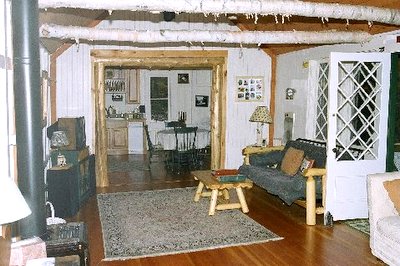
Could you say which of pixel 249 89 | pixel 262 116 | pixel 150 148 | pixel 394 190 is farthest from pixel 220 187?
pixel 150 148

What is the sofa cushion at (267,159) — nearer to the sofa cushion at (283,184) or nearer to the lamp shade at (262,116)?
the sofa cushion at (283,184)

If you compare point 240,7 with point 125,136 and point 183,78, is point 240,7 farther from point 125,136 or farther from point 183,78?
point 183,78

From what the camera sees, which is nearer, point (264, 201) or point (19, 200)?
point (19, 200)

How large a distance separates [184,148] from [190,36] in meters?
4.37

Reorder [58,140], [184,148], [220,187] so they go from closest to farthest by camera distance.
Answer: [220,187] < [58,140] < [184,148]

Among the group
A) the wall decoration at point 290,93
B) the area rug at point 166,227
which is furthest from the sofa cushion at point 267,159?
the wall decoration at point 290,93

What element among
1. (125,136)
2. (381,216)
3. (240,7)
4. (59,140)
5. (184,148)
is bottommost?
(381,216)

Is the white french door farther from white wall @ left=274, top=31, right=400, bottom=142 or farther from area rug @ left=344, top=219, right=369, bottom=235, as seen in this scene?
white wall @ left=274, top=31, right=400, bottom=142

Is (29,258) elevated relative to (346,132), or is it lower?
lower

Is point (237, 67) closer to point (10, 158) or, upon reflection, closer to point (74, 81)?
point (74, 81)

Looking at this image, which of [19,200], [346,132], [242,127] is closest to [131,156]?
[242,127]

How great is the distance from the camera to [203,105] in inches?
490

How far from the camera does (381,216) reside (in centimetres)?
424

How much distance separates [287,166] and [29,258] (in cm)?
458
